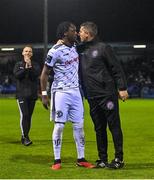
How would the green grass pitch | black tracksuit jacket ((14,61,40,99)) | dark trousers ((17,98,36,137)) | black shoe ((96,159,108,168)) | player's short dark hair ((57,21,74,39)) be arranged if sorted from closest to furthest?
the green grass pitch → player's short dark hair ((57,21,74,39)) → black shoe ((96,159,108,168)) → black tracksuit jacket ((14,61,40,99)) → dark trousers ((17,98,36,137))

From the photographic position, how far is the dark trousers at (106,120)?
8570 mm

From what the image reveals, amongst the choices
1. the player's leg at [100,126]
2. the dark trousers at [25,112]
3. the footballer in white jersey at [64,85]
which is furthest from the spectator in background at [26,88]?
the player's leg at [100,126]

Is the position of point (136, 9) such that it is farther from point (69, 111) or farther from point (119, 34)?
point (69, 111)

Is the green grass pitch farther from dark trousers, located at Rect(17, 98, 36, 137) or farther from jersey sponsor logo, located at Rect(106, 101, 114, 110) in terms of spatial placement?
jersey sponsor logo, located at Rect(106, 101, 114, 110)

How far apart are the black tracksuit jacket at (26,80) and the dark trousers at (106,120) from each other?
338 centimetres

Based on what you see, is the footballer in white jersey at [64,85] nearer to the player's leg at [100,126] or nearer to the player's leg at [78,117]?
the player's leg at [78,117]

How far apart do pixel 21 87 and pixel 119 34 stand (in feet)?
131

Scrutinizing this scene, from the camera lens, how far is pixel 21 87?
474 inches

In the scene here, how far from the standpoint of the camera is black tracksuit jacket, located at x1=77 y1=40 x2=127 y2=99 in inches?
333

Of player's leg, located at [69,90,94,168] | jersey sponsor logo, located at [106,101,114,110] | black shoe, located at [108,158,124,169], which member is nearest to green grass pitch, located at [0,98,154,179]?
black shoe, located at [108,158,124,169]

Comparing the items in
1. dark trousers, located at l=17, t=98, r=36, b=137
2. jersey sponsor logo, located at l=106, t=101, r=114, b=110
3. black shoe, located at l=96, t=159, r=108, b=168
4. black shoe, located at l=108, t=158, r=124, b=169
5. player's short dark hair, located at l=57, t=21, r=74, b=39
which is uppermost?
player's short dark hair, located at l=57, t=21, r=74, b=39

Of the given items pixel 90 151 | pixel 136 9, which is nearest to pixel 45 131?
pixel 90 151

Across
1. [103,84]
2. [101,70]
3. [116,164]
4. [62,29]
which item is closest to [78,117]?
[103,84]

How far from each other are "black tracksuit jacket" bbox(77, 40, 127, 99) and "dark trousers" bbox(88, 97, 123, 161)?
0.42ft
